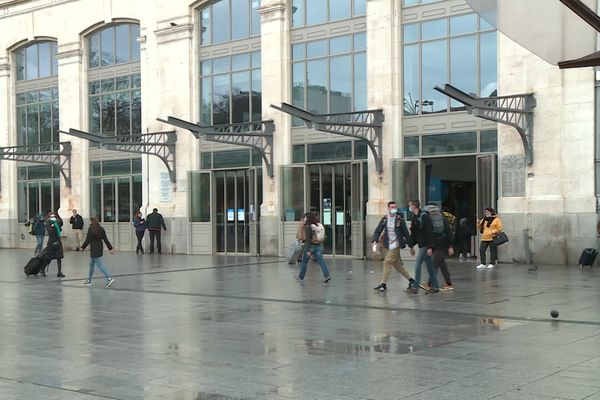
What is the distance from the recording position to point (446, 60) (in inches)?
877

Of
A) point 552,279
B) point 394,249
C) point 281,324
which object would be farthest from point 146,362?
point 552,279

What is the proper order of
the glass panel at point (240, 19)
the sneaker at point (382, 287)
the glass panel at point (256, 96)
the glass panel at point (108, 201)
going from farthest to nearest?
the glass panel at point (108, 201) → the glass panel at point (240, 19) → the glass panel at point (256, 96) → the sneaker at point (382, 287)

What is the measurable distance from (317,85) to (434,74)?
4.12 metres

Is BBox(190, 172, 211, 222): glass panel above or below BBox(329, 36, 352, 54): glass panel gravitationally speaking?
below

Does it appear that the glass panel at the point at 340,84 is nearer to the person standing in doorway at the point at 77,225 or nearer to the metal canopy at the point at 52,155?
the person standing in doorway at the point at 77,225

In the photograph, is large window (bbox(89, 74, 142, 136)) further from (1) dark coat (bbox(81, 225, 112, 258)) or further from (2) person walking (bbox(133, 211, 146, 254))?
(1) dark coat (bbox(81, 225, 112, 258))

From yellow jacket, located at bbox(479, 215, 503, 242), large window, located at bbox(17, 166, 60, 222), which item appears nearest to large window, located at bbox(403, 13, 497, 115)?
yellow jacket, located at bbox(479, 215, 503, 242)

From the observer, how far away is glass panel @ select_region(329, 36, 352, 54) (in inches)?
957

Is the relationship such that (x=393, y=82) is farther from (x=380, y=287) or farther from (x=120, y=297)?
(x=120, y=297)

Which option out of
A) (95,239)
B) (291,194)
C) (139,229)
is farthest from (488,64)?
(139,229)

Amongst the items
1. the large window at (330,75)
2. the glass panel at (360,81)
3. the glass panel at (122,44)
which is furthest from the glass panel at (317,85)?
the glass panel at (122,44)

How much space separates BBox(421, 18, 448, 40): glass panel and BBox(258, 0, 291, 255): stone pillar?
492 centimetres

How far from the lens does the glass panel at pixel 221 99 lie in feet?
89.7

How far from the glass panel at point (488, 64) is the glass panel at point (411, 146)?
2.43 meters
